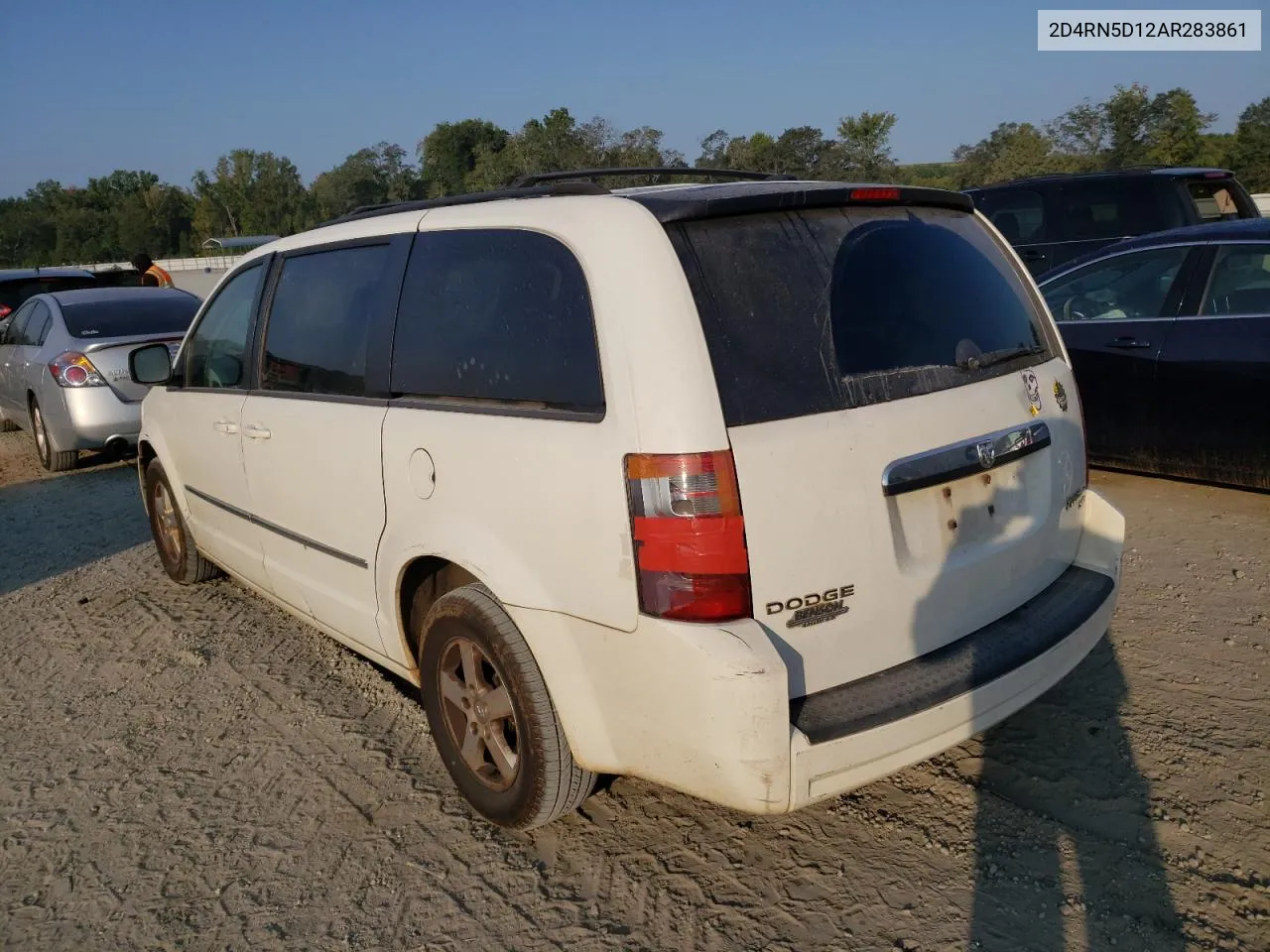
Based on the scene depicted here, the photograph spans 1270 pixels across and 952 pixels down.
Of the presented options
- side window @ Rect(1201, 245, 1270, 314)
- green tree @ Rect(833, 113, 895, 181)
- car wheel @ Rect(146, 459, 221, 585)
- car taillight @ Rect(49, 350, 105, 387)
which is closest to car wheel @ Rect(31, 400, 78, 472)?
car taillight @ Rect(49, 350, 105, 387)

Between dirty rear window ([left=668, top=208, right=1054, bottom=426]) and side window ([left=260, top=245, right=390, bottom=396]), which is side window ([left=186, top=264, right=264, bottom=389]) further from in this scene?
dirty rear window ([left=668, top=208, right=1054, bottom=426])

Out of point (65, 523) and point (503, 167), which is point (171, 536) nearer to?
point (65, 523)

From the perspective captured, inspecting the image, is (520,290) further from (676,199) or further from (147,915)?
(147,915)

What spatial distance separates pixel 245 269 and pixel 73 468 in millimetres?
5814

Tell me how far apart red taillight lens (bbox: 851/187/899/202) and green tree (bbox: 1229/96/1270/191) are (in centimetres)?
3458

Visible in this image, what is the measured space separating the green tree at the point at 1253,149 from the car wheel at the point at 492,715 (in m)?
35.6

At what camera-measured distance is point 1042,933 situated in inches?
94.6

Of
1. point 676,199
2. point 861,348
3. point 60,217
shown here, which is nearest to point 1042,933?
point 861,348

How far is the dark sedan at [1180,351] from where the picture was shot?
16.9ft

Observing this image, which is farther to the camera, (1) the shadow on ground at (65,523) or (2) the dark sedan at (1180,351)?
(1) the shadow on ground at (65,523)

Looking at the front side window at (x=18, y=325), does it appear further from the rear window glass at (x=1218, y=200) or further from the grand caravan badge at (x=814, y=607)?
the rear window glass at (x=1218, y=200)

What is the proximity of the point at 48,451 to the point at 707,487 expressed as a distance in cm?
862

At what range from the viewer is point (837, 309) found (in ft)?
8.47

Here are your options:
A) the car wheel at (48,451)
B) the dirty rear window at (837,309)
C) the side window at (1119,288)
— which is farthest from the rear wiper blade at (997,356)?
the car wheel at (48,451)
